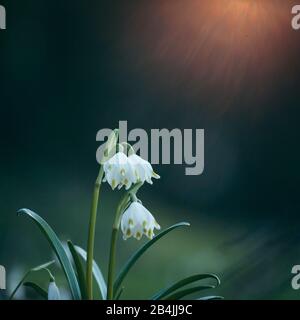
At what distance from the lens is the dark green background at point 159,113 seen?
226 centimetres

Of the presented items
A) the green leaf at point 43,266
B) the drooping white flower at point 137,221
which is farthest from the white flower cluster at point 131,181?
the green leaf at point 43,266

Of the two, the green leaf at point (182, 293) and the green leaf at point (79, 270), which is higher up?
the green leaf at point (79, 270)

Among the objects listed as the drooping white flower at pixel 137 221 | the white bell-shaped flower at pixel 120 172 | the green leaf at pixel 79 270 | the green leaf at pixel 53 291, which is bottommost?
the green leaf at pixel 53 291

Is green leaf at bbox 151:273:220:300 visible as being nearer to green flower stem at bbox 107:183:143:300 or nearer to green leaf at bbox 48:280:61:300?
green flower stem at bbox 107:183:143:300

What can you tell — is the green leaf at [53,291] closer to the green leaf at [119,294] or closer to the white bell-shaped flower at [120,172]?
the green leaf at [119,294]

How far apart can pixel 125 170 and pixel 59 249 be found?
374mm

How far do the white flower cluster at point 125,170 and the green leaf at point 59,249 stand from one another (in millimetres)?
279

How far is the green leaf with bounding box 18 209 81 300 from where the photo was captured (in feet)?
7.16

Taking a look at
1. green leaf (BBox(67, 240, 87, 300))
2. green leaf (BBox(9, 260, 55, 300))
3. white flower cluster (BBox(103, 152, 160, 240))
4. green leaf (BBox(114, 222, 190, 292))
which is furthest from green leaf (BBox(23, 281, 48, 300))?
white flower cluster (BBox(103, 152, 160, 240))

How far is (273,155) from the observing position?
90.7 inches

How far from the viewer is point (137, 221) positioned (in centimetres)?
216

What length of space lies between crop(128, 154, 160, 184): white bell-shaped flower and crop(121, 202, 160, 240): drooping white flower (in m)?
0.10

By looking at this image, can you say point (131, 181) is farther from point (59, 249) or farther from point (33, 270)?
point (33, 270)

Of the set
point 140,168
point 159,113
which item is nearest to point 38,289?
point 140,168
